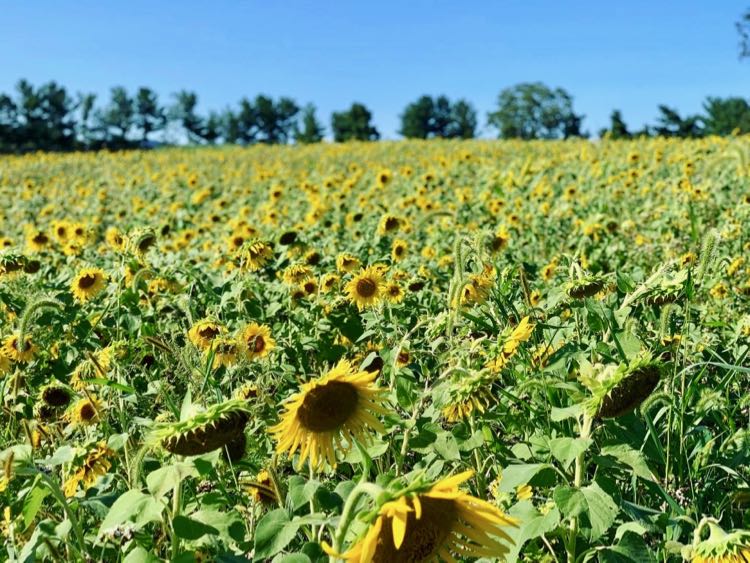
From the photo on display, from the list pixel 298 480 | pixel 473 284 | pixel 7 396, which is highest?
pixel 473 284

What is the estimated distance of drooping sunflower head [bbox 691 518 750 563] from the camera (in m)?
1.20

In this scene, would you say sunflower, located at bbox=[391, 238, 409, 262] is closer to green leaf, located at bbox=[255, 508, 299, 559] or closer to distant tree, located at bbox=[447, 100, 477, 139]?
green leaf, located at bbox=[255, 508, 299, 559]

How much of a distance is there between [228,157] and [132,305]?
16433mm

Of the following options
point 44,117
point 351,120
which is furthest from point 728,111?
point 44,117

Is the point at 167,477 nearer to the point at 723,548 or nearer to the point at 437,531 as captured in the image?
the point at 437,531

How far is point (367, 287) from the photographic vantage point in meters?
2.88

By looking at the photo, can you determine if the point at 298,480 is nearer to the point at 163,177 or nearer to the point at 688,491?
the point at 688,491

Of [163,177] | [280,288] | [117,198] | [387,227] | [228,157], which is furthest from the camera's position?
[228,157]

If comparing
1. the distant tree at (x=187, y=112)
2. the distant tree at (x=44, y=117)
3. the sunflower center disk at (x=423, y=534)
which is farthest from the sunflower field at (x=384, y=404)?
the distant tree at (x=187, y=112)

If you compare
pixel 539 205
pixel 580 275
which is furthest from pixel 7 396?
pixel 539 205

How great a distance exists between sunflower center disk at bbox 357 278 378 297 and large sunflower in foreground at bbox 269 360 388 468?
145 cm

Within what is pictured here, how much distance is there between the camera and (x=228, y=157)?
18.9 meters

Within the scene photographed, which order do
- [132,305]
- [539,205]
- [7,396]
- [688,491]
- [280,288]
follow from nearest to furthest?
[688,491] → [7,396] → [132,305] → [280,288] → [539,205]

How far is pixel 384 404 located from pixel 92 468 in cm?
82
